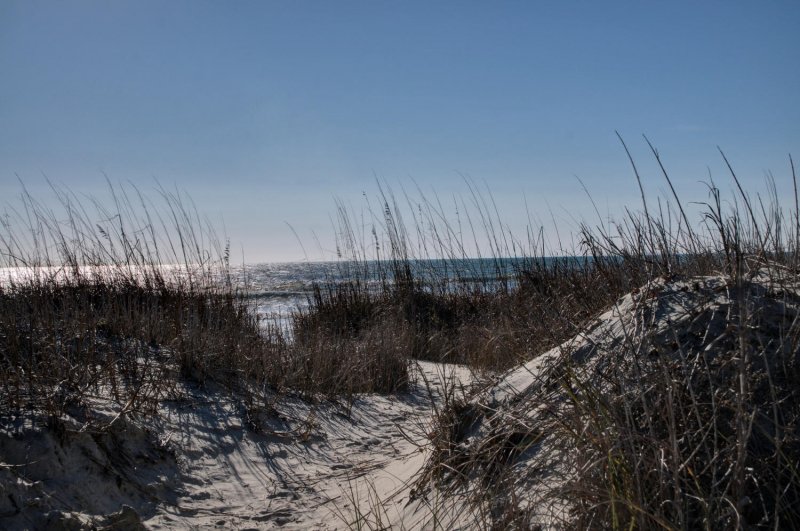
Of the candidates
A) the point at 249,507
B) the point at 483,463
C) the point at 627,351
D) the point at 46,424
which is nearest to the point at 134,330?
the point at 46,424

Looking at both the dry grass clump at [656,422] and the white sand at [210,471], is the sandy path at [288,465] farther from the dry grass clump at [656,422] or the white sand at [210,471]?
the dry grass clump at [656,422]

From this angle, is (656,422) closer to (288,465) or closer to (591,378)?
(591,378)

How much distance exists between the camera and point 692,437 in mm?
1778

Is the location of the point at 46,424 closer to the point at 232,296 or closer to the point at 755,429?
the point at 755,429

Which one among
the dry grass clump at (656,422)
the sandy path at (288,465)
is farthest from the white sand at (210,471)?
the dry grass clump at (656,422)

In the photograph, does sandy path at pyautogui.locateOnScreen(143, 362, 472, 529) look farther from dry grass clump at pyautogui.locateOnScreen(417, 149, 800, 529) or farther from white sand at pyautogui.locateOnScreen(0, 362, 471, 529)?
dry grass clump at pyautogui.locateOnScreen(417, 149, 800, 529)

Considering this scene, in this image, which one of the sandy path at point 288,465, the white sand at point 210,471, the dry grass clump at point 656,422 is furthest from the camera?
the sandy path at point 288,465

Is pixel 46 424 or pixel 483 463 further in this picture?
pixel 46 424

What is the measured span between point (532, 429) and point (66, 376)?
259 centimetres

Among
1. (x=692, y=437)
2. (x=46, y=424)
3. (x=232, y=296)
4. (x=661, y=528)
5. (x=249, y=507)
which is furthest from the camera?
(x=232, y=296)

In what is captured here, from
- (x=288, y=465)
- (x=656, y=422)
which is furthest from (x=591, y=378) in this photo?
(x=288, y=465)

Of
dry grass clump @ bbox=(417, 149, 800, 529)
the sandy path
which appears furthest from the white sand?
dry grass clump @ bbox=(417, 149, 800, 529)

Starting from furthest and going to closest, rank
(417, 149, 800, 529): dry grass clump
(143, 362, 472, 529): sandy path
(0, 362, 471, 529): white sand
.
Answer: (143, 362, 472, 529): sandy path < (0, 362, 471, 529): white sand < (417, 149, 800, 529): dry grass clump

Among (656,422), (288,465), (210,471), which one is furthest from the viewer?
(288,465)
